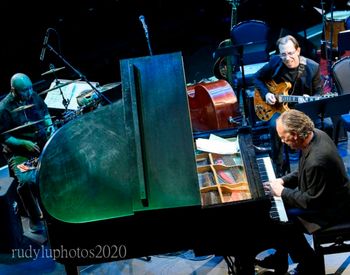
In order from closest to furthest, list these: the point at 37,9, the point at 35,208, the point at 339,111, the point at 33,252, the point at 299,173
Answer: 1. the point at 299,173
2. the point at 339,111
3. the point at 33,252
4. the point at 35,208
5. the point at 37,9

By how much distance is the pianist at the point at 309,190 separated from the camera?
384cm

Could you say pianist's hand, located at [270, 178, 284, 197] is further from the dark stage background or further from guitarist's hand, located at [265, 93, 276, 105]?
the dark stage background

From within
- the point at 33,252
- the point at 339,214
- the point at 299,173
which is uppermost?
the point at 299,173

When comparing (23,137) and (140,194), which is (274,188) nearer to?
(140,194)

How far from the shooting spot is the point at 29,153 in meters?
5.99

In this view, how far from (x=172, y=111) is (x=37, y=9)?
609cm

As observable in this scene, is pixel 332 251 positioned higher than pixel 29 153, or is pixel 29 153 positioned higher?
pixel 29 153

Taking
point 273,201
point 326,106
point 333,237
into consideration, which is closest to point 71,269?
point 273,201

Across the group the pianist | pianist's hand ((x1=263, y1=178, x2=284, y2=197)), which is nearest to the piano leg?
the pianist

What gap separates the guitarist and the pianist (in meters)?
1.97

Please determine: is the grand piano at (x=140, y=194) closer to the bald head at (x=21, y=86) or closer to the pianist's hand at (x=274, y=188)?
the pianist's hand at (x=274, y=188)

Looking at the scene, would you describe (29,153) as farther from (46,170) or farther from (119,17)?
(119,17)

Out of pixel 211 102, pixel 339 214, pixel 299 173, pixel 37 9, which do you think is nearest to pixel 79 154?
pixel 299 173

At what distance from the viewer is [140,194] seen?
11.3ft
